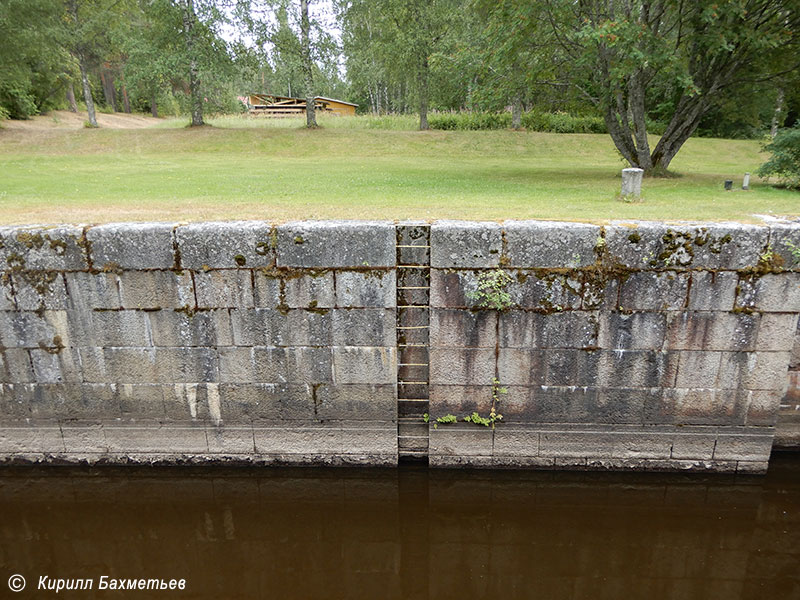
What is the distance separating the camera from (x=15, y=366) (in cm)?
592

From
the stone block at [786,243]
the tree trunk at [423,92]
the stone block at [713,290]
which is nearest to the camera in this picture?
the stone block at [786,243]

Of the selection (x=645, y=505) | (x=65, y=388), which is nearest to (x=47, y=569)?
(x=65, y=388)

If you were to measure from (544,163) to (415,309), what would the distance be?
19.1 metres

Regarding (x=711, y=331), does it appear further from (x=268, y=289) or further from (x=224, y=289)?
(x=224, y=289)

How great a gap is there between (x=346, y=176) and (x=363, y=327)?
11.0 meters

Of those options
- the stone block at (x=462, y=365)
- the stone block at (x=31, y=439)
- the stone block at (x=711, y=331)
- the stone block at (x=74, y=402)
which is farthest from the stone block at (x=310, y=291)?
the stone block at (x=711, y=331)

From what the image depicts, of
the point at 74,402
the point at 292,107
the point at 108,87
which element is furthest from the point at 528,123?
the point at 108,87

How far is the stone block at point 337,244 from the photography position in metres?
5.47

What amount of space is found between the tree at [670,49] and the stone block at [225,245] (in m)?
11.2

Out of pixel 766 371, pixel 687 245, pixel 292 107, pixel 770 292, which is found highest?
pixel 292 107

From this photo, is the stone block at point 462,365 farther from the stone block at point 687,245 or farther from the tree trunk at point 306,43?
the tree trunk at point 306,43

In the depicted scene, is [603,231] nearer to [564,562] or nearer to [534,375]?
[534,375]

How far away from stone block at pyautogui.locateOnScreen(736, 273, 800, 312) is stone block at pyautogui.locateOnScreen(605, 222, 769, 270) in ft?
0.66

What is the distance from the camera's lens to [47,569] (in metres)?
4.96
